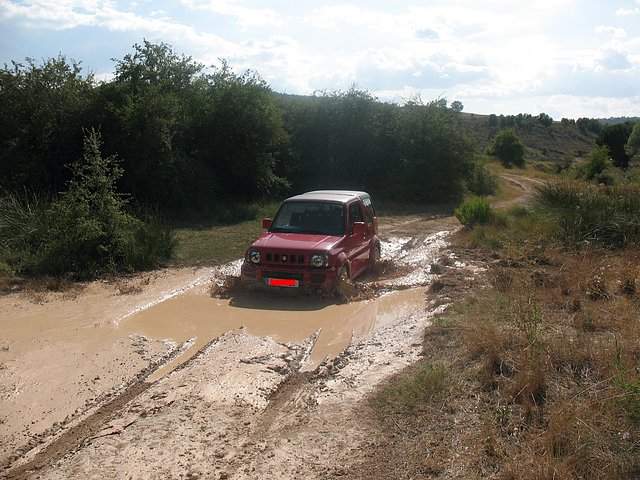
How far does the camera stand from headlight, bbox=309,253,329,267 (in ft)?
32.0

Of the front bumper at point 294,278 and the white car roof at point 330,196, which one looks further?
the white car roof at point 330,196

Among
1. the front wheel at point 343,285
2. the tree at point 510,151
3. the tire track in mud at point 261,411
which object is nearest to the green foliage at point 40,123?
the front wheel at point 343,285

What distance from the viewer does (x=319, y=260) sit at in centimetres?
975

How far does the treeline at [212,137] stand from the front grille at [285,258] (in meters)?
9.22

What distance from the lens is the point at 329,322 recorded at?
9078 mm

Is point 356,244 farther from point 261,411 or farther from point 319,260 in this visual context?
point 261,411

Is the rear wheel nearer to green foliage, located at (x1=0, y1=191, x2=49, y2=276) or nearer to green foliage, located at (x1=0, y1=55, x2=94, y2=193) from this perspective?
green foliage, located at (x1=0, y1=191, x2=49, y2=276)

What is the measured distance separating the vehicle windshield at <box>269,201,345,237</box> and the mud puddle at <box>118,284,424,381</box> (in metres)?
1.33

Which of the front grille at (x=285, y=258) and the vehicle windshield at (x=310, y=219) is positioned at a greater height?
the vehicle windshield at (x=310, y=219)

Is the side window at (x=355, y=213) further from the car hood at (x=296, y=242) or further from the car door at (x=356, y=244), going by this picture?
the car hood at (x=296, y=242)

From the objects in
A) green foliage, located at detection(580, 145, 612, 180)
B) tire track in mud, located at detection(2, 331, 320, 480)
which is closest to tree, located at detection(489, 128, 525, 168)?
green foliage, located at detection(580, 145, 612, 180)

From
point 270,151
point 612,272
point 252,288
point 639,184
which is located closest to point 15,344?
point 252,288

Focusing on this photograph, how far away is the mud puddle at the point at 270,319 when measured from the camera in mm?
8234

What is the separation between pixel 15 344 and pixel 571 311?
22.8 ft
